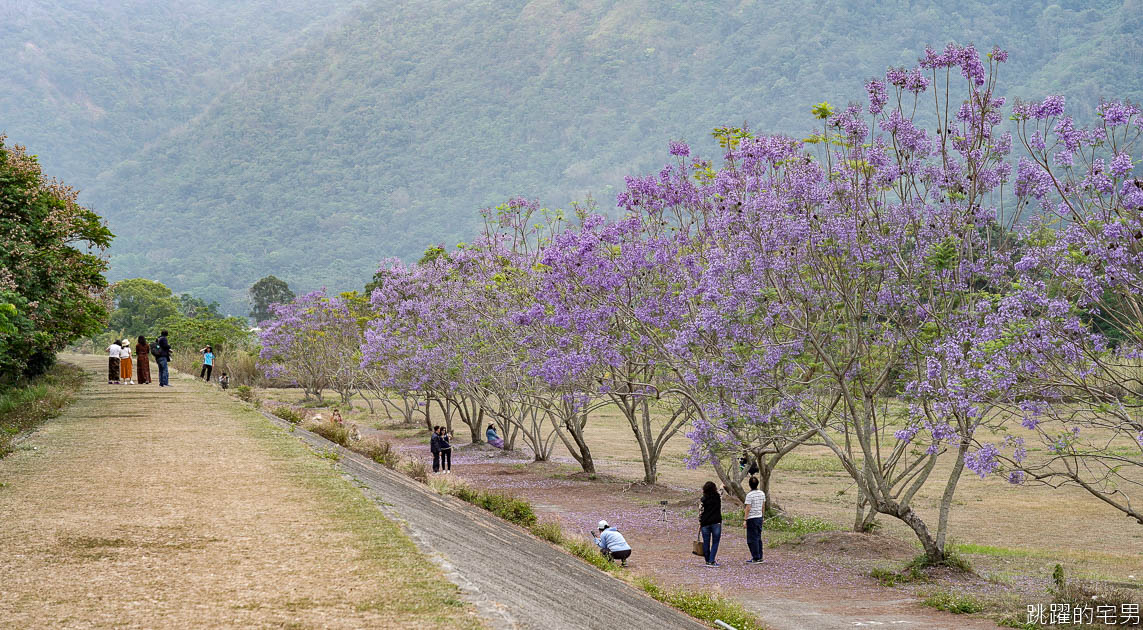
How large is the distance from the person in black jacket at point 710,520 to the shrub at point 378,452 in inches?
303

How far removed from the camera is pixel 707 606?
12.3m

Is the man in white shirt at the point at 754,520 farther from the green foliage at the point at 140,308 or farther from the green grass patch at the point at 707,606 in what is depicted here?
the green foliage at the point at 140,308

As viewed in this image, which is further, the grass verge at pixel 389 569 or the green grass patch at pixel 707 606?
the green grass patch at pixel 707 606

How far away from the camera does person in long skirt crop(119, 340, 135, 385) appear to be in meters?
31.4

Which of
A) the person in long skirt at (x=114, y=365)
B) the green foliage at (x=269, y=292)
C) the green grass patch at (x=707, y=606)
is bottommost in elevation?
the green grass patch at (x=707, y=606)

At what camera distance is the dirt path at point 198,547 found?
23.5 feet

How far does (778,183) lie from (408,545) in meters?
10.7

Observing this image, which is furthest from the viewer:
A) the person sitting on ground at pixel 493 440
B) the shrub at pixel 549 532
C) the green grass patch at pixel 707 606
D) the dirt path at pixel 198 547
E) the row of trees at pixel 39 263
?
the person sitting on ground at pixel 493 440

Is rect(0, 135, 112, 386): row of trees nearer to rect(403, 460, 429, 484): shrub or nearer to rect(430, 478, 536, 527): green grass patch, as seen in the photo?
rect(403, 460, 429, 484): shrub

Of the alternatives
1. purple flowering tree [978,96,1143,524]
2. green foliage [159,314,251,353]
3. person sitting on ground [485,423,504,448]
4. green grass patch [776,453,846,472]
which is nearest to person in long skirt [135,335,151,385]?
person sitting on ground [485,423,504,448]

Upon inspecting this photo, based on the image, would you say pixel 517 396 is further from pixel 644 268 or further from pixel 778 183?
pixel 778 183

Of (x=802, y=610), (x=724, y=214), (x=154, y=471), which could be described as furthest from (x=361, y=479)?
(x=724, y=214)

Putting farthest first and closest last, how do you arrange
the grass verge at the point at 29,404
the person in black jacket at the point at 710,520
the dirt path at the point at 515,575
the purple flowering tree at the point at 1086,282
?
the grass verge at the point at 29,404, the person in black jacket at the point at 710,520, the purple flowering tree at the point at 1086,282, the dirt path at the point at 515,575

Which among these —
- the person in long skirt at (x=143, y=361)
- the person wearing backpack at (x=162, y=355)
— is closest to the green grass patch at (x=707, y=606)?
the person wearing backpack at (x=162, y=355)
